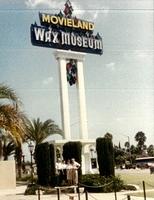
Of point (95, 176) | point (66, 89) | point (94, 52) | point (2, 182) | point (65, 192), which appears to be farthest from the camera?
point (94, 52)

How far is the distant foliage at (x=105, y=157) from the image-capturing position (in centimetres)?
2227

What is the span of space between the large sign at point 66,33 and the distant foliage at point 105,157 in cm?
1838

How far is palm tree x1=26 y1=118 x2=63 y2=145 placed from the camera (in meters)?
40.2

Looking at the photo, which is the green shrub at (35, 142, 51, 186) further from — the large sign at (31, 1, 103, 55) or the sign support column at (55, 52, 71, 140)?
the large sign at (31, 1, 103, 55)

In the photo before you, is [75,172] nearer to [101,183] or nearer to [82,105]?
[101,183]

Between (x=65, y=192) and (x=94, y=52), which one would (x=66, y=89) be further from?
(x=65, y=192)

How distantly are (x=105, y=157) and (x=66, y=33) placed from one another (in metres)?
21.6

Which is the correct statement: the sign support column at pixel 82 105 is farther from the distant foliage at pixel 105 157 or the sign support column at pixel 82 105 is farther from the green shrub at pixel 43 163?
the distant foliage at pixel 105 157

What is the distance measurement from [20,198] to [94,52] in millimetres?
27122

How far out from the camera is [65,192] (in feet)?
66.9

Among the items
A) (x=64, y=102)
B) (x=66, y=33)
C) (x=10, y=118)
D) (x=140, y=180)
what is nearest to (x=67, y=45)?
(x=66, y=33)

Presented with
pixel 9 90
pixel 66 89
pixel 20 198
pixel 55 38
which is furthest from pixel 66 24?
pixel 20 198

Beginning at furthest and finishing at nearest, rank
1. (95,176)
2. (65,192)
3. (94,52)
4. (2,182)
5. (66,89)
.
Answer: (94,52), (66,89), (2,182), (95,176), (65,192)

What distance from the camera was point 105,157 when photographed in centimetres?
2247
